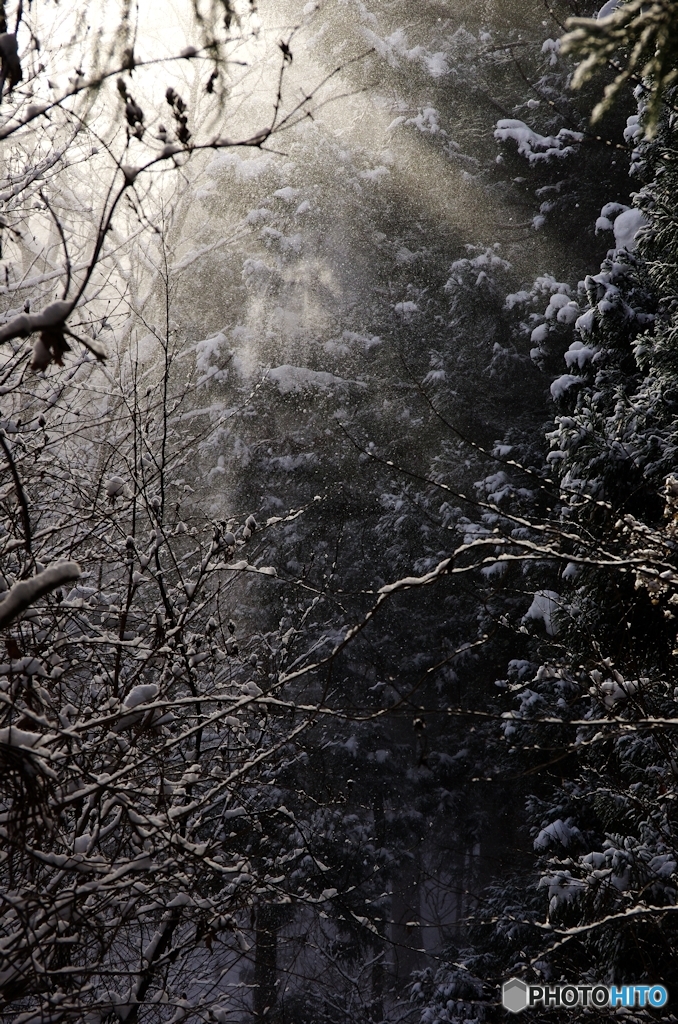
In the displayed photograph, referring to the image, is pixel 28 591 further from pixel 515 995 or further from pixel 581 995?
pixel 515 995

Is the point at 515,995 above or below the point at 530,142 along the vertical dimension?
below

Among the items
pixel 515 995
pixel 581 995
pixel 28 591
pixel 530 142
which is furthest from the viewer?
pixel 530 142

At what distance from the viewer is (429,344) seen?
13.1 metres

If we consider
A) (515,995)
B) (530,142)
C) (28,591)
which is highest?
(530,142)

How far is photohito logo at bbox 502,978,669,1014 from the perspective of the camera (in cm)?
395

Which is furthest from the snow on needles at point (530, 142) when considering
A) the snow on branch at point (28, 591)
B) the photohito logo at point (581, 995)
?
the snow on branch at point (28, 591)

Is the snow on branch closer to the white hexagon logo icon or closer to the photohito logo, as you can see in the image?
the photohito logo

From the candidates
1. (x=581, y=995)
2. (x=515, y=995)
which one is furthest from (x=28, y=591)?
(x=515, y=995)

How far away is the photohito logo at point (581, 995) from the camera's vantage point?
395 cm

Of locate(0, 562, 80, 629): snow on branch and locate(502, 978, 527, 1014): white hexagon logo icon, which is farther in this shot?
locate(502, 978, 527, 1014): white hexagon logo icon

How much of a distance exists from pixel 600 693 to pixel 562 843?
3.52 m

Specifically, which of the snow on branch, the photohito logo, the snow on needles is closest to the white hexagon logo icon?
the photohito logo

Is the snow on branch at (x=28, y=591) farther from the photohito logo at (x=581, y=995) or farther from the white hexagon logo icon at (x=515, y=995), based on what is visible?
the white hexagon logo icon at (x=515, y=995)

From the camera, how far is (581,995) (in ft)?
13.3
